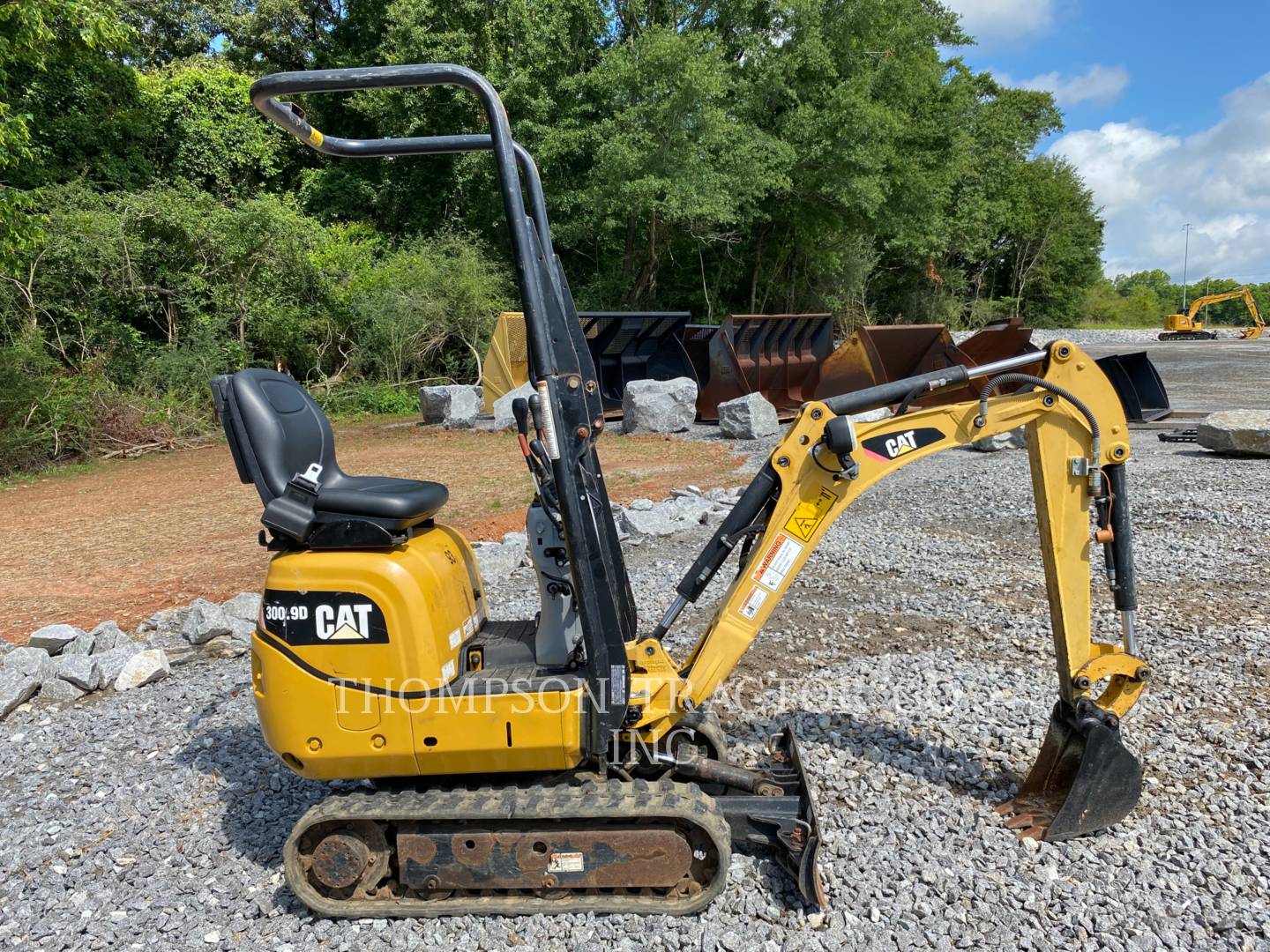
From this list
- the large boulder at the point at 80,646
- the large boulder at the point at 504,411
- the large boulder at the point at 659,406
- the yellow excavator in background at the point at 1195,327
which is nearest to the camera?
the large boulder at the point at 80,646

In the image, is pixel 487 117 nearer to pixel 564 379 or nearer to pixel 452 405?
pixel 564 379

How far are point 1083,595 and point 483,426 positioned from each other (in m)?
13.3

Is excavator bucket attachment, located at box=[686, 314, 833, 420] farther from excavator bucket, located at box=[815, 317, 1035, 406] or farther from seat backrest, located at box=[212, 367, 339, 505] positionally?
seat backrest, located at box=[212, 367, 339, 505]

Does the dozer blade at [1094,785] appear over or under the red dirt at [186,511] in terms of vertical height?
over

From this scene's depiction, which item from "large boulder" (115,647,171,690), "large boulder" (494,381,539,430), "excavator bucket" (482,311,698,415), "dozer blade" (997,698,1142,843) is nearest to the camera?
"dozer blade" (997,698,1142,843)

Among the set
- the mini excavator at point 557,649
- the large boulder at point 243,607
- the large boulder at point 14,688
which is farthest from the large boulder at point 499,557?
the mini excavator at point 557,649

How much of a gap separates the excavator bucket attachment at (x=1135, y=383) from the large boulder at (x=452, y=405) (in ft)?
44.1

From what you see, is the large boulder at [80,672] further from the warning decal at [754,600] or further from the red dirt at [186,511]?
the warning decal at [754,600]

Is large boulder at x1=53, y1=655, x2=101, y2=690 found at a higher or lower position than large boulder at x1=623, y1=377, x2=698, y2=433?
lower

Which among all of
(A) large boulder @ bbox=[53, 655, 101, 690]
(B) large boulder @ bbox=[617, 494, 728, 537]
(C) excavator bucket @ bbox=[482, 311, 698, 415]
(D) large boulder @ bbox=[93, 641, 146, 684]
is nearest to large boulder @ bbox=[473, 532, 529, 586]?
(B) large boulder @ bbox=[617, 494, 728, 537]

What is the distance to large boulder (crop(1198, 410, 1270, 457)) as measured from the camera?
→ 9.85m

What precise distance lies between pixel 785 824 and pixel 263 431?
2296 millimetres

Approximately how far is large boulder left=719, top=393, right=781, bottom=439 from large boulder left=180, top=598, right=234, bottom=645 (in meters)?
9.18

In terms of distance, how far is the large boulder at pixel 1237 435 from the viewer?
388 inches
